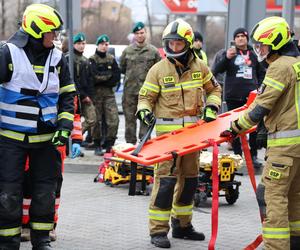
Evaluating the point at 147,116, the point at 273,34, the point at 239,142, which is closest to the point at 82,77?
the point at 239,142

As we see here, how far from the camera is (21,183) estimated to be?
20.8ft

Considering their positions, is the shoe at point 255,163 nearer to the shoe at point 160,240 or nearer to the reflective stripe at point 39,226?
the shoe at point 160,240

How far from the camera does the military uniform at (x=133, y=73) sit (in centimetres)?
1220

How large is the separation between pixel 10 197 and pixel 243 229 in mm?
2721

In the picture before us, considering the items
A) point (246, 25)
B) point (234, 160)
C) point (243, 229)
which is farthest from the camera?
point (246, 25)

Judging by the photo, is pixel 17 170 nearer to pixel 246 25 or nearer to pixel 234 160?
pixel 234 160

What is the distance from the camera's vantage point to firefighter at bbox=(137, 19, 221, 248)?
7.11 meters

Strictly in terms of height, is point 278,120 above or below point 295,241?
above

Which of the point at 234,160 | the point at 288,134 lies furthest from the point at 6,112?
the point at 234,160

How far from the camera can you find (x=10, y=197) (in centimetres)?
628

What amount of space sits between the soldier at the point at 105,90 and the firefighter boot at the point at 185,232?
524cm

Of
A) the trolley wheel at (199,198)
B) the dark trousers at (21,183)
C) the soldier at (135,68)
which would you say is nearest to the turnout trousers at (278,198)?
the dark trousers at (21,183)

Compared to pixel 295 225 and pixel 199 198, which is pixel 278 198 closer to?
pixel 295 225

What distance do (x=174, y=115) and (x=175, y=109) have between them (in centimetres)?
6
